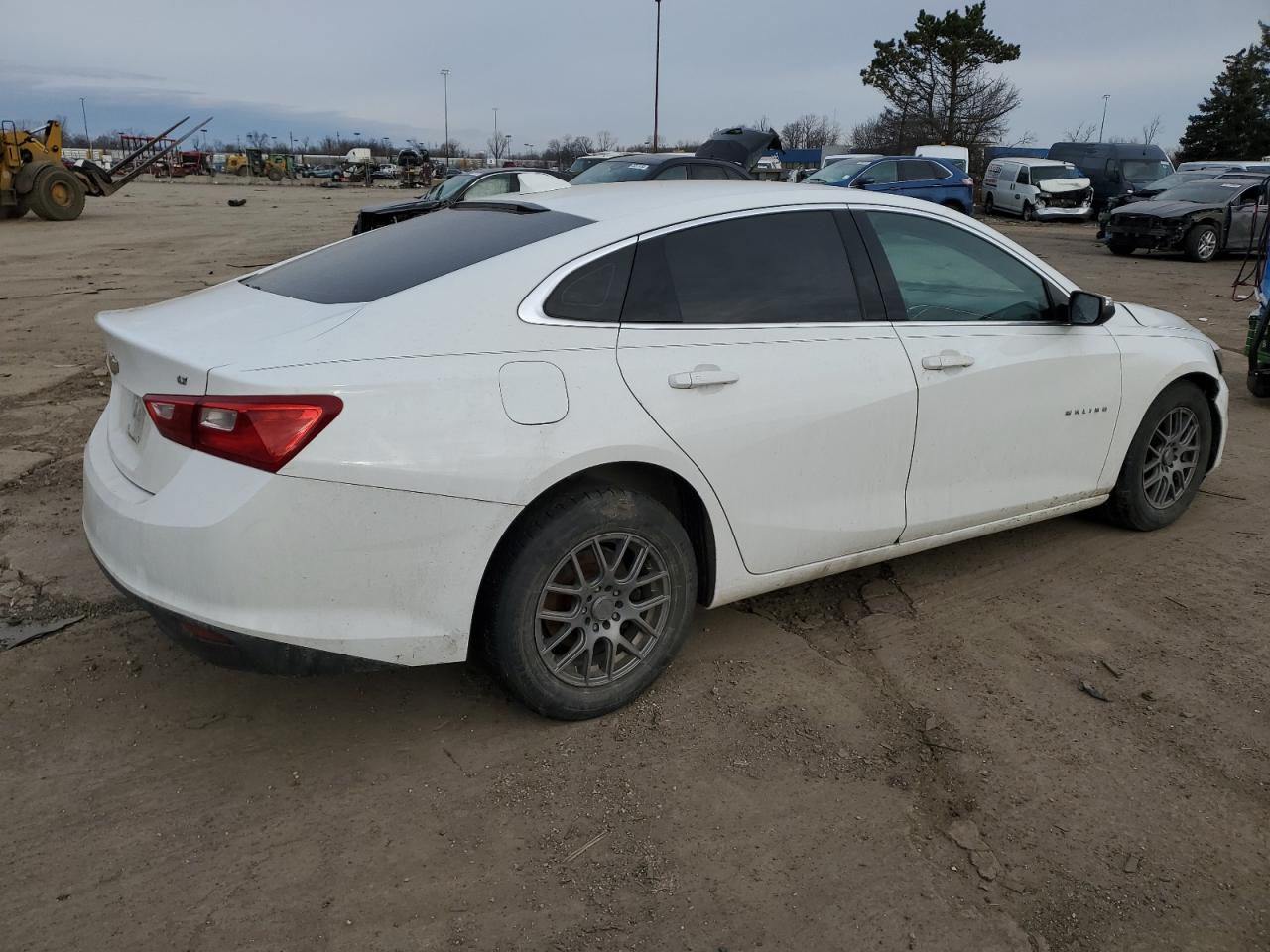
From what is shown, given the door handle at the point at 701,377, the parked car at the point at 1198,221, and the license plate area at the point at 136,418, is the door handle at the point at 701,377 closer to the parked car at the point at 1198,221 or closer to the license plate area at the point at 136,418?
the license plate area at the point at 136,418

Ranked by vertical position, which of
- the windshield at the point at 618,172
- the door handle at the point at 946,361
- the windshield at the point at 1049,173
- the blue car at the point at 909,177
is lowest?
the door handle at the point at 946,361

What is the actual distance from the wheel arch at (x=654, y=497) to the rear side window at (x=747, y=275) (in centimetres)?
47

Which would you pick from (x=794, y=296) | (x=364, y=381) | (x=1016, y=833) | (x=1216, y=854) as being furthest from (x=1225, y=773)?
(x=364, y=381)

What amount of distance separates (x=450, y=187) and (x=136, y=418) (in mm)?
13747

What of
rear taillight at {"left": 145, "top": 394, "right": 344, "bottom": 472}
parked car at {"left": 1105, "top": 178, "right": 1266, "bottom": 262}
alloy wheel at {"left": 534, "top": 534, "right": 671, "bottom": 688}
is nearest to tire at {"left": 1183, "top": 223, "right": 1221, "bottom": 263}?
parked car at {"left": 1105, "top": 178, "right": 1266, "bottom": 262}

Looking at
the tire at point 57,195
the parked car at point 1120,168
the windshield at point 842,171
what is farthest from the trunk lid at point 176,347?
the parked car at point 1120,168

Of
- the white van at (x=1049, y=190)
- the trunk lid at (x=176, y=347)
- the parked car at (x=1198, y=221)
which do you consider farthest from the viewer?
the white van at (x=1049, y=190)

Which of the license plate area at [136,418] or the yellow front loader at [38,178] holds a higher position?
the yellow front loader at [38,178]

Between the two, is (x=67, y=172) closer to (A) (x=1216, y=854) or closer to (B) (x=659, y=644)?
(B) (x=659, y=644)

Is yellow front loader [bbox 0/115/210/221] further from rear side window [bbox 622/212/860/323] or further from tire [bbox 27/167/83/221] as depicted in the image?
rear side window [bbox 622/212/860/323]

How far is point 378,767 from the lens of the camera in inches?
117

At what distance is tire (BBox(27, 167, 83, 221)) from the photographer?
21.9 metres

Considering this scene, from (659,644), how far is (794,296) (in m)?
1.27

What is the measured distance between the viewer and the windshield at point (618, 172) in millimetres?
13922
